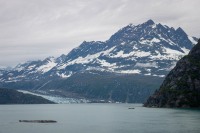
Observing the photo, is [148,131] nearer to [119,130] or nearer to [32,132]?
[119,130]

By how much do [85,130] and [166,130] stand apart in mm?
36455

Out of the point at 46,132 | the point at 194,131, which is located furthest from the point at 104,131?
the point at 194,131

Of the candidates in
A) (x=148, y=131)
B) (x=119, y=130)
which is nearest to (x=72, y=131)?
(x=119, y=130)

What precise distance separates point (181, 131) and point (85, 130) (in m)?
43.1

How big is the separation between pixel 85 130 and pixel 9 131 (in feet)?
113

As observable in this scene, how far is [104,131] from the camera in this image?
635ft

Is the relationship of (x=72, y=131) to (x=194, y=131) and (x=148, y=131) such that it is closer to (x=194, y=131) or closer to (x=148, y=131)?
(x=148, y=131)

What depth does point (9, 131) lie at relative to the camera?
197 meters

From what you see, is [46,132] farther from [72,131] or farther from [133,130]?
[133,130]

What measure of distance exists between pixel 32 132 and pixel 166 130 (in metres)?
59.1

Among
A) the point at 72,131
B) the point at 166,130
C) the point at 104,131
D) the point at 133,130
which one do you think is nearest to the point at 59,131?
the point at 72,131

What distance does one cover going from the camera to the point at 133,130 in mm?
197000

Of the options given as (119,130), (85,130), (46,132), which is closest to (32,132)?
(46,132)

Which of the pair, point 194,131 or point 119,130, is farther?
point 119,130
